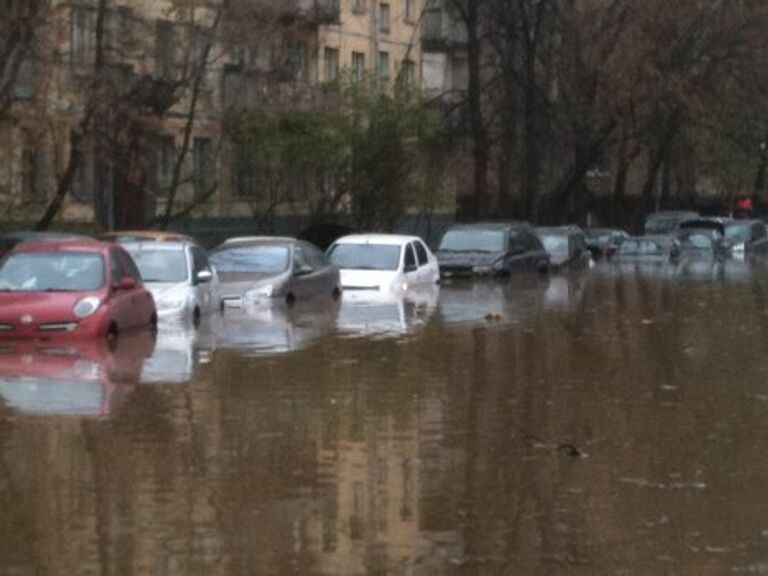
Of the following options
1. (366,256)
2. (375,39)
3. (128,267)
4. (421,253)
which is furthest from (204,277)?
(375,39)

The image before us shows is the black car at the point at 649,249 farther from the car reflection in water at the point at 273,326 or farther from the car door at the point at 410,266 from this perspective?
the car reflection in water at the point at 273,326

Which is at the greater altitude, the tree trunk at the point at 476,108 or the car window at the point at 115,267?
the tree trunk at the point at 476,108

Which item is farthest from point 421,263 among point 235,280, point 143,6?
point 143,6

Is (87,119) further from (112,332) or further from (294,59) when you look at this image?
(112,332)

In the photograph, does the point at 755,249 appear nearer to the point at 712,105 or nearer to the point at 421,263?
the point at 712,105

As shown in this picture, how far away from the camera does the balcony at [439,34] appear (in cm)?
7419

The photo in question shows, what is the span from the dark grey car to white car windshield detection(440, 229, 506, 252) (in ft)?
39.6

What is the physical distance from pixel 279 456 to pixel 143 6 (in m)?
35.7

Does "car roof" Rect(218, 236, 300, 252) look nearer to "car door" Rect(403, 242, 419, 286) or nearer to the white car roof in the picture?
"car door" Rect(403, 242, 419, 286)

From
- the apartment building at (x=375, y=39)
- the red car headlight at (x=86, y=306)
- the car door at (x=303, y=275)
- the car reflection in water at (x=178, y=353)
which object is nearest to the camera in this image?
the car reflection in water at (x=178, y=353)

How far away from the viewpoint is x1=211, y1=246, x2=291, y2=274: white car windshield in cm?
3484

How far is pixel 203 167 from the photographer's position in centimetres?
5138

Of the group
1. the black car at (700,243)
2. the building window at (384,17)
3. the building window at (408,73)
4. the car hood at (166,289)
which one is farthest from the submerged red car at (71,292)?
the building window at (384,17)

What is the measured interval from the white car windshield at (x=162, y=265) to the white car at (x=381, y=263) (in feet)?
25.7
